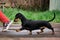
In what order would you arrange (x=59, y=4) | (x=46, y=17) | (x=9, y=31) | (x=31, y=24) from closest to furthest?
(x=31, y=24)
(x=9, y=31)
(x=46, y=17)
(x=59, y=4)

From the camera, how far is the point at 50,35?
109 inches

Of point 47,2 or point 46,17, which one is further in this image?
point 47,2

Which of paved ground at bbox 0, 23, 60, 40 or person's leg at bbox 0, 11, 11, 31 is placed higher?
person's leg at bbox 0, 11, 11, 31

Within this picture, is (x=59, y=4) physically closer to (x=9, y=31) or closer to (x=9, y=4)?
(x=9, y=4)

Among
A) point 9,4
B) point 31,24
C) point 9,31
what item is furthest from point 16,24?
point 9,4

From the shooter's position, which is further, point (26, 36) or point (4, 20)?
point (4, 20)

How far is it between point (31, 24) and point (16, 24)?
2.70 ft

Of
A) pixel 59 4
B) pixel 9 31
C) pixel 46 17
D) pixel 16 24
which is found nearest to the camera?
pixel 9 31

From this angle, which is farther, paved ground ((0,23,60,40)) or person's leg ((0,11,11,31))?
person's leg ((0,11,11,31))

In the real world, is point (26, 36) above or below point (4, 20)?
below

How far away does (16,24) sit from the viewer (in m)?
3.52

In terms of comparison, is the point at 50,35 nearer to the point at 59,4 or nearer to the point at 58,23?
the point at 58,23

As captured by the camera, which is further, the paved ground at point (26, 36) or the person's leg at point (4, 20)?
the person's leg at point (4, 20)

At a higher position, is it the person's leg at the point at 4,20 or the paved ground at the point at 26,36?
the person's leg at the point at 4,20
